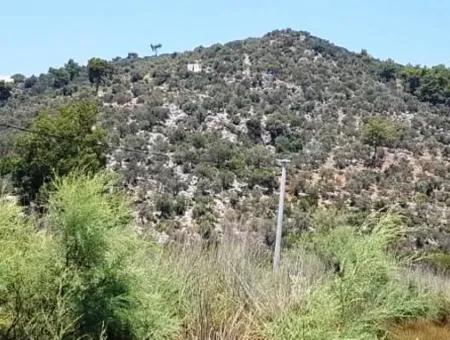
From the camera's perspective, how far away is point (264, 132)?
35.2 m

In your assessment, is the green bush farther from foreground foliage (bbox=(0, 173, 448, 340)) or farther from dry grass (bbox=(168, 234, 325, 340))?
dry grass (bbox=(168, 234, 325, 340))

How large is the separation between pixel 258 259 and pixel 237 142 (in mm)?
23755

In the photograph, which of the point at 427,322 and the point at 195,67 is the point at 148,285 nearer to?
the point at 427,322

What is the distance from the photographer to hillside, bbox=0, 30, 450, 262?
26500 millimetres

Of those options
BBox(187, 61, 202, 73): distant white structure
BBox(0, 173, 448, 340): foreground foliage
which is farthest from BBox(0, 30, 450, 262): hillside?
BBox(0, 173, 448, 340): foreground foliage

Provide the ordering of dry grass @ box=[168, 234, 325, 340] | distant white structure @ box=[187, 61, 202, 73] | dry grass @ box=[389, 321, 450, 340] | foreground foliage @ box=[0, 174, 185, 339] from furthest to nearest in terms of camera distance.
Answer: distant white structure @ box=[187, 61, 202, 73], dry grass @ box=[389, 321, 450, 340], dry grass @ box=[168, 234, 325, 340], foreground foliage @ box=[0, 174, 185, 339]

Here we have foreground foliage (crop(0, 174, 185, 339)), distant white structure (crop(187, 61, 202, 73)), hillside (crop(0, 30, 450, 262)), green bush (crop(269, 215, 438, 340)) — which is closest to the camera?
foreground foliage (crop(0, 174, 185, 339))

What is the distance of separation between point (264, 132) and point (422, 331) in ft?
73.4

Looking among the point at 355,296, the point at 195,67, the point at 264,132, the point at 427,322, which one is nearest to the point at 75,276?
the point at 355,296

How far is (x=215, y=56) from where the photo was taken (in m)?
45.7

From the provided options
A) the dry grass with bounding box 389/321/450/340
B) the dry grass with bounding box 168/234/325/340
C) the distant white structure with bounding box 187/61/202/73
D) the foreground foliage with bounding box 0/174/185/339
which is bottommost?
the dry grass with bounding box 389/321/450/340

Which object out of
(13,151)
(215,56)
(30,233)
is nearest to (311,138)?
(215,56)

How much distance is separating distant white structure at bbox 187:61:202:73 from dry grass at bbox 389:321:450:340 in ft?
97.8

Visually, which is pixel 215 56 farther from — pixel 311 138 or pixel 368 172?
pixel 368 172
